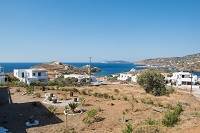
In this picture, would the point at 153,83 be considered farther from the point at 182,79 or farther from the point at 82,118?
the point at 182,79

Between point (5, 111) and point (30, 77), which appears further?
point (30, 77)

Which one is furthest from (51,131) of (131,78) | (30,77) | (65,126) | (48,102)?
(131,78)

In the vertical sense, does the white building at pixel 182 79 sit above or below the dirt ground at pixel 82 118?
below

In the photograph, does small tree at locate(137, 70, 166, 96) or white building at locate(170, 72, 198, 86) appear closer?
small tree at locate(137, 70, 166, 96)

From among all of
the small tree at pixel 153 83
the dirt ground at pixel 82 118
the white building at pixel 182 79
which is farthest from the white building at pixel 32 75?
the white building at pixel 182 79

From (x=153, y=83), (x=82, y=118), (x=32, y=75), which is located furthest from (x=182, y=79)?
(x=82, y=118)

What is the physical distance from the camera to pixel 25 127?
41.8 ft

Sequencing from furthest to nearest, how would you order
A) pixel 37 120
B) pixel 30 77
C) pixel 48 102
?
pixel 30 77
pixel 48 102
pixel 37 120

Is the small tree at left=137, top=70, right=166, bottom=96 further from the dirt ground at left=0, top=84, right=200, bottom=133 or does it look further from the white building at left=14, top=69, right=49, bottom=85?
the white building at left=14, top=69, right=49, bottom=85

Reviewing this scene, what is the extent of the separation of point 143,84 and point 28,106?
22.3m

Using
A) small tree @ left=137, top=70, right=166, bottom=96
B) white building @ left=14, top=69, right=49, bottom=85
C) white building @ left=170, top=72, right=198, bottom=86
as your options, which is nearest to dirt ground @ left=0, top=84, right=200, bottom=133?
small tree @ left=137, top=70, right=166, bottom=96

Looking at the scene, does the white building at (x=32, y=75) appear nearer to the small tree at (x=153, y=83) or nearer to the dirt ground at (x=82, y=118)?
the small tree at (x=153, y=83)

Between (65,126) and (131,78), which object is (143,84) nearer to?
(65,126)

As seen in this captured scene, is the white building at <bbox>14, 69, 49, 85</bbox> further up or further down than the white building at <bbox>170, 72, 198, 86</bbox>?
further up
